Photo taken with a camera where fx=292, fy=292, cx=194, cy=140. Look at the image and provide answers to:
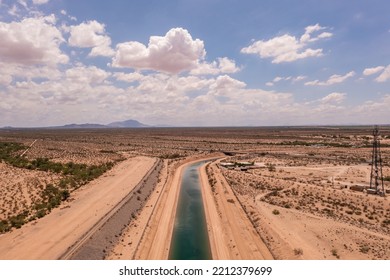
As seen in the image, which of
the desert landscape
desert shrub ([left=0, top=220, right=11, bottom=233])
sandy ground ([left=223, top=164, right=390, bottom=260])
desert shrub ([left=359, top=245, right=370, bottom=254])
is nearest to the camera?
desert shrub ([left=359, top=245, right=370, bottom=254])

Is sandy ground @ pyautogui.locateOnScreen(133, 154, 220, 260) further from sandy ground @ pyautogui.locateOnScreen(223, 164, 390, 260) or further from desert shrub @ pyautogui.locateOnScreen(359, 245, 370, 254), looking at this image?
desert shrub @ pyautogui.locateOnScreen(359, 245, 370, 254)

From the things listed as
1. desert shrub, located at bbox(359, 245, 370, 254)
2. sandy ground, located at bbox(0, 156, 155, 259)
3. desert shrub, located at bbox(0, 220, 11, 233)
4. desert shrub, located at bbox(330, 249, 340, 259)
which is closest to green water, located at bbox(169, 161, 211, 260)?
sandy ground, located at bbox(0, 156, 155, 259)

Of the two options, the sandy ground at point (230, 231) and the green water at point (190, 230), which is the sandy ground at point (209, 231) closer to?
the sandy ground at point (230, 231)

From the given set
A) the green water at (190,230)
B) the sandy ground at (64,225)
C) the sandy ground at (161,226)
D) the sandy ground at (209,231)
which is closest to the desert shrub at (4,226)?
the sandy ground at (64,225)

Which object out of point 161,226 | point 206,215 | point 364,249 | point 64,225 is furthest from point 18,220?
point 364,249

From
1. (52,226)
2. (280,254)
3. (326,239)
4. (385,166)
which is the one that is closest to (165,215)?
(52,226)
